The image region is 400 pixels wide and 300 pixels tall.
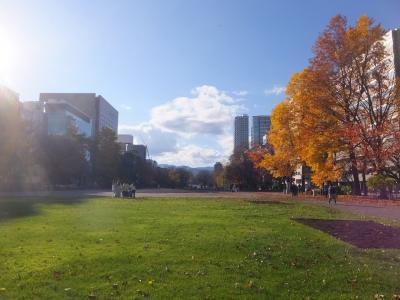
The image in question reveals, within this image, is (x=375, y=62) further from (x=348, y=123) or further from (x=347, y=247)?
(x=347, y=247)

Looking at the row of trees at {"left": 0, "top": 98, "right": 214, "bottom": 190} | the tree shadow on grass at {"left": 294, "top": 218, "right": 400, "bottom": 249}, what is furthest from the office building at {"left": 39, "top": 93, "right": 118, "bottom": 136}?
the tree shadow on grass at {"left": 294, "top": 218, "right": 400, "bottom": 249}

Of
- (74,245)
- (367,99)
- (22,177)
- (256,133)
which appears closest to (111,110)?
(256,133)

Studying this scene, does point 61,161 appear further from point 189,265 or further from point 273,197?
point 189,265

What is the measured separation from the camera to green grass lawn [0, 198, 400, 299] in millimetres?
7156

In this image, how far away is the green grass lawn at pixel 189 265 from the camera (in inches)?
282

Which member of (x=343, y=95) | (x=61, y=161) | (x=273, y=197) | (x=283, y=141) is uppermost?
(x=343, y=95)

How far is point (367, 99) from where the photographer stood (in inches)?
1609

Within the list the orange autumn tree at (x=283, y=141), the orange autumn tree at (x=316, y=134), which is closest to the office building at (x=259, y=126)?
the orange autumn tree at (x=283, y=141)

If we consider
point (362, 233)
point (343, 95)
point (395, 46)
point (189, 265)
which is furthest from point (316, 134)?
point (395, 46)

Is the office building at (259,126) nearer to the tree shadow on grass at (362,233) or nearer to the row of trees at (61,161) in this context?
the row of trees at (61,161)

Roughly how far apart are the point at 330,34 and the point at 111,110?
15915 centimetres

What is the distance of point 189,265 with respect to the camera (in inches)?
343

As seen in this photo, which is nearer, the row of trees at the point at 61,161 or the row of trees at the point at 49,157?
the row of trees at the point at 49,157

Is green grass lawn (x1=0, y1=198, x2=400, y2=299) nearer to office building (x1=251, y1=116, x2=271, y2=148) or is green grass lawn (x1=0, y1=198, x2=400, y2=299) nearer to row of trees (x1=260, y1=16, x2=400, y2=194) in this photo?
row of trees (x1=260, y1=16, x2=400, y2=194)
